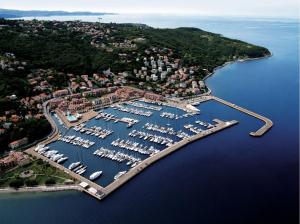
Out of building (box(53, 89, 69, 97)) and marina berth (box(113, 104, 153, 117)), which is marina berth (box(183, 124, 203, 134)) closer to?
marina berth (box(113, 104, 153, 117))

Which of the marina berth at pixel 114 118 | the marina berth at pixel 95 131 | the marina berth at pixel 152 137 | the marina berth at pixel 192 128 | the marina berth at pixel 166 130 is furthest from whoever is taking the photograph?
the marina berth at pixel 114 118

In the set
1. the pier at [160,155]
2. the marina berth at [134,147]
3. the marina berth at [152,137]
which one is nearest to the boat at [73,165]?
the pier at [160,155]

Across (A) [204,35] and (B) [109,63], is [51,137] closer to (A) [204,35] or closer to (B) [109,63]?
(B) [109,63]

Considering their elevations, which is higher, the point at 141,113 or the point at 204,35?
the point at 204,35

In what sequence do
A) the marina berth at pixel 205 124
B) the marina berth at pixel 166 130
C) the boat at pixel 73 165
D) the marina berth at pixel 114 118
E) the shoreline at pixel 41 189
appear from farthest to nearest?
the marina berth at pixel 114 118 < the marina berth at pixel 205 124 < the marina berth at pixel 166 130 < the boat at pixel 73 165 < the shoreline at pixel 41 189

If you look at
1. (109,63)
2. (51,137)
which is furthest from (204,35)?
(51,137)

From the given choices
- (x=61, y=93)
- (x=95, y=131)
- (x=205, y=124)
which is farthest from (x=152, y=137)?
(x=61, y=93)

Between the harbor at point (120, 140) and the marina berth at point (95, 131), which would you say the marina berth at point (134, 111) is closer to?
the harbor at point (120, 140)
